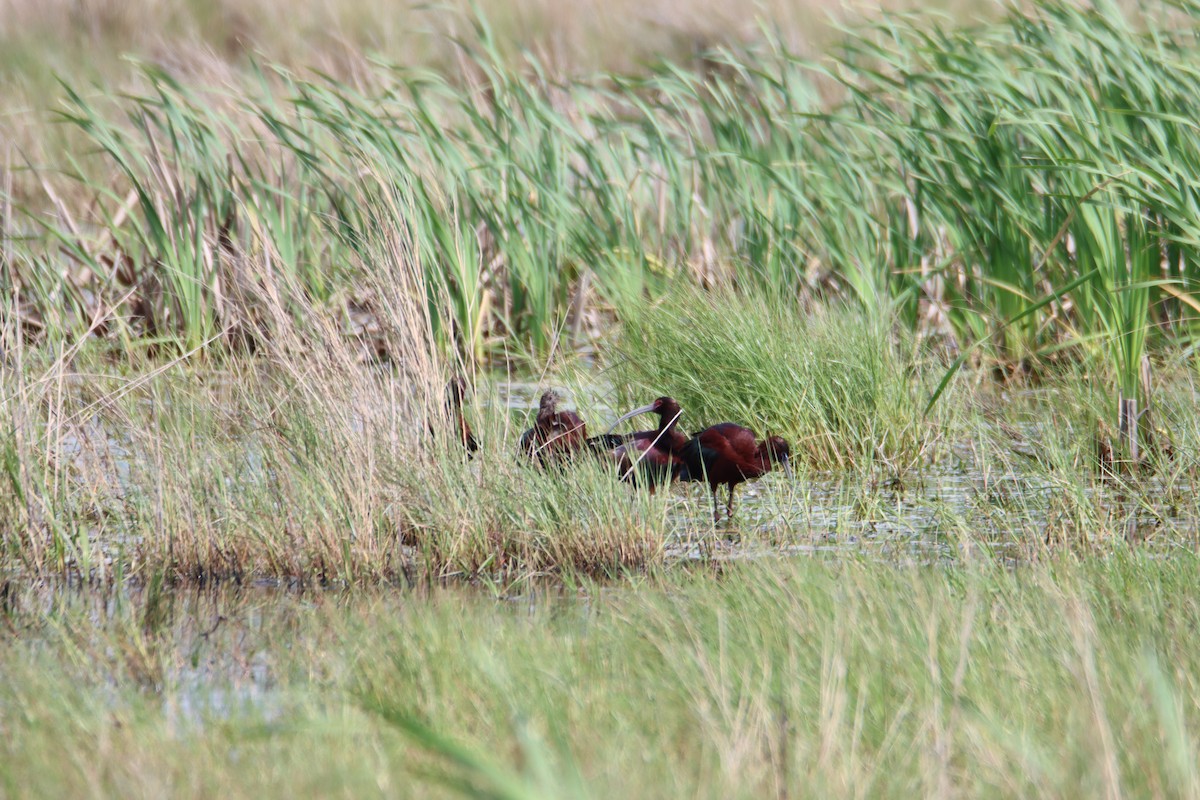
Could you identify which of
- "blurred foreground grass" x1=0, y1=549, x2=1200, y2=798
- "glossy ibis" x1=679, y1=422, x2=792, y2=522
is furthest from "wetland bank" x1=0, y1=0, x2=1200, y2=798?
"glossy ibis" x1=679, y1=422, x2=792, y2=522

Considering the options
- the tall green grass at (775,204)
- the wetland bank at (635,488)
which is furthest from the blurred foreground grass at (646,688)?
the tall green grass at (775,204)

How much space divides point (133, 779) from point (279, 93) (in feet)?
32.9

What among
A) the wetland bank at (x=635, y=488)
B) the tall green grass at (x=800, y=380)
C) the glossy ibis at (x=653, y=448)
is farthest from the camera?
the tall green grass at (x=800, y=380)

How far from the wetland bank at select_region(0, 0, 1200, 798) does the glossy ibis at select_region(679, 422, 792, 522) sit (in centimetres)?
15

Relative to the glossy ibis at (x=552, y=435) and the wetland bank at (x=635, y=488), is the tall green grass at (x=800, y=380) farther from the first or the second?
the glossy ibis at (x=552, y=435)

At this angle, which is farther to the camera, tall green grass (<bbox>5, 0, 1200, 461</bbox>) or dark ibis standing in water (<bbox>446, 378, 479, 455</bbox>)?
tall green grass (<bbox>5, 0, 1200, 461</bbox>)

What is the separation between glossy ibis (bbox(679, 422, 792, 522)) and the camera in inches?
190

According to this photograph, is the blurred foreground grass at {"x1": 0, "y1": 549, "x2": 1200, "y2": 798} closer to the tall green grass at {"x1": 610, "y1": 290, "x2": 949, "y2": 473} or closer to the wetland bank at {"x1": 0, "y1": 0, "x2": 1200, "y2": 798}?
the wetland bank at {"x1": 0, "y1": 0, "x2": 1200, "y2": 798}

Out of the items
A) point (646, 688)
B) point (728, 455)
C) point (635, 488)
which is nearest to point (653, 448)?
point (635, 488)

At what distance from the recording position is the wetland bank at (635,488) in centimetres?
276

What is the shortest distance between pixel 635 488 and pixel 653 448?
172 mm

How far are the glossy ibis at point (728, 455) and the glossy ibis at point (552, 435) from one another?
1.24 feet

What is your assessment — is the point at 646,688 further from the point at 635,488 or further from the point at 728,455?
the point at 635,488

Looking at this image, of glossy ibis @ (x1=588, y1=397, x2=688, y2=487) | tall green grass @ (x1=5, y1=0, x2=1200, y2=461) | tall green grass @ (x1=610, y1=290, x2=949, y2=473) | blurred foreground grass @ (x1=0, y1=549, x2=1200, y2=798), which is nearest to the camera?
blurred foreground grass @ (x1=0, y1=549, x2=1200, y2=798)
